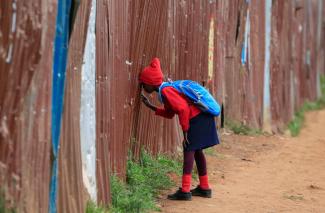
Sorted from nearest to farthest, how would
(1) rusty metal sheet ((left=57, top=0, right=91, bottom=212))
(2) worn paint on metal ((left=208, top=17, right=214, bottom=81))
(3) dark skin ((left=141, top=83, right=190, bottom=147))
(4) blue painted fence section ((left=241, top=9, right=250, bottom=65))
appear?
(1) rusty metal sheet ((left=57, top=0, right=91, bottom=212)) < (3) dark skin ((left=141, top=83, right=190, bottom=147)) < (2) worn paint on metal ((left=208, top=17, right=214, bottom=81)) < (4) blue painted fence section ((left=241, top=9, right=250, bottom=65))

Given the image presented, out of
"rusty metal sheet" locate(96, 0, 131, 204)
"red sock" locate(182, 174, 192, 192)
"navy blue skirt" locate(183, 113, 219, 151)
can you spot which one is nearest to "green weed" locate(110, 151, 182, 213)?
"rusty metal sheet" locate(96, 0, 131, 204)

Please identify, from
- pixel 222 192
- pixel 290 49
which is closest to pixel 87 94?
pixel 222 192

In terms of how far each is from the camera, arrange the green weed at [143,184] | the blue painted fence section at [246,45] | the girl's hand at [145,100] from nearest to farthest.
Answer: the green weed at [143,184] < the girl's hand at [145,100] < the blue painted fence section at [246,45]

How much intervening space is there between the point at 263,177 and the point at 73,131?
388cm

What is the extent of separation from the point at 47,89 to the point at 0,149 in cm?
53

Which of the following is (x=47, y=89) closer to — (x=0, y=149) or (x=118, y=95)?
Answer: (x=0, y=149)

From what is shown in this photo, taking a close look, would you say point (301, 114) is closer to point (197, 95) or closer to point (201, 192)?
point (201, 192)

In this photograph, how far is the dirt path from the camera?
7.09m

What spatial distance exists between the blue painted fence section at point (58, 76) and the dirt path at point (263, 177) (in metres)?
1.78

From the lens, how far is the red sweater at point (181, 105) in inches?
270

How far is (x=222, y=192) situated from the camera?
765cm

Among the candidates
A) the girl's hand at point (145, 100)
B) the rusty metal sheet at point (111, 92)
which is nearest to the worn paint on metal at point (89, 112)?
the rusty metal sheet at point (111, 92)

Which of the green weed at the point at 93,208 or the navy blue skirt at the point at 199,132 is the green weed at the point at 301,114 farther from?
the green weed at the point at 93,208

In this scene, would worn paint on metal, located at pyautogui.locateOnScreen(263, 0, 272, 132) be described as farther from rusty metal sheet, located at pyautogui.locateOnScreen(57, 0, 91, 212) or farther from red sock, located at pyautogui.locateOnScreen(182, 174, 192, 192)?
rusty metal sheet, located at pyautogui.locateOnScreen(57, 0, 91, 212)
